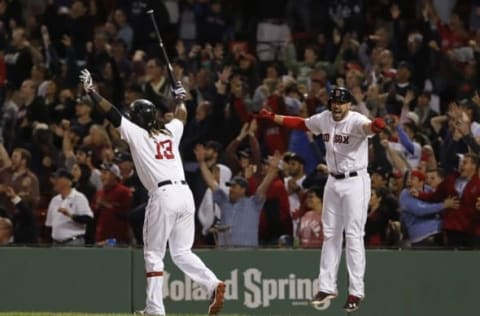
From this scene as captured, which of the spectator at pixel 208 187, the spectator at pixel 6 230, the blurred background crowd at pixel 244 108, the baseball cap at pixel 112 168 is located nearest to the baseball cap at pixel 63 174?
the blurred background crowd at pixel 244 108

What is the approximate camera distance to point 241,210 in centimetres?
2006

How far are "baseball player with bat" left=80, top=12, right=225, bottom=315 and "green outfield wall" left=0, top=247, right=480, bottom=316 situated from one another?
2.51 meters

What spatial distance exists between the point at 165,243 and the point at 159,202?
0.44 metres

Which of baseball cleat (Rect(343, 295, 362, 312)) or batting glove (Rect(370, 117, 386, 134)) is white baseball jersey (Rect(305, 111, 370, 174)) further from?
baseball cleat (Rect(343, 295, 362, 312))

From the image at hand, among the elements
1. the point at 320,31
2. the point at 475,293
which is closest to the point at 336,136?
the point at 475,293

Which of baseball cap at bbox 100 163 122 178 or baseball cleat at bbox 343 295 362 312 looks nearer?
baseball cleat at bbox 343 295 362 312

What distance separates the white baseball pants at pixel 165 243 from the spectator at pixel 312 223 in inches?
128

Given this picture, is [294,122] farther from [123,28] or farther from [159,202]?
[123,28]

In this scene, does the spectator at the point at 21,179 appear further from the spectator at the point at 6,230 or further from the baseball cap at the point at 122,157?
the baseball cap at the point at 122,157

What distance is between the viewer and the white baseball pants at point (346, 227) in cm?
1691

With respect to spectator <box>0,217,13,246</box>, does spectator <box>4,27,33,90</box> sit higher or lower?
higher

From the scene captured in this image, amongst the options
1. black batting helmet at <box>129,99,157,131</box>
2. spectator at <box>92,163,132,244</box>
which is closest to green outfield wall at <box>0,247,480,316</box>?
spectator at <box>92,163,132,244</box>

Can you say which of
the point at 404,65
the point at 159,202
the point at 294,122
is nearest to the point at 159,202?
the point at 159,202

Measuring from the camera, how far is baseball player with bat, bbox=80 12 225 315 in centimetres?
1644
